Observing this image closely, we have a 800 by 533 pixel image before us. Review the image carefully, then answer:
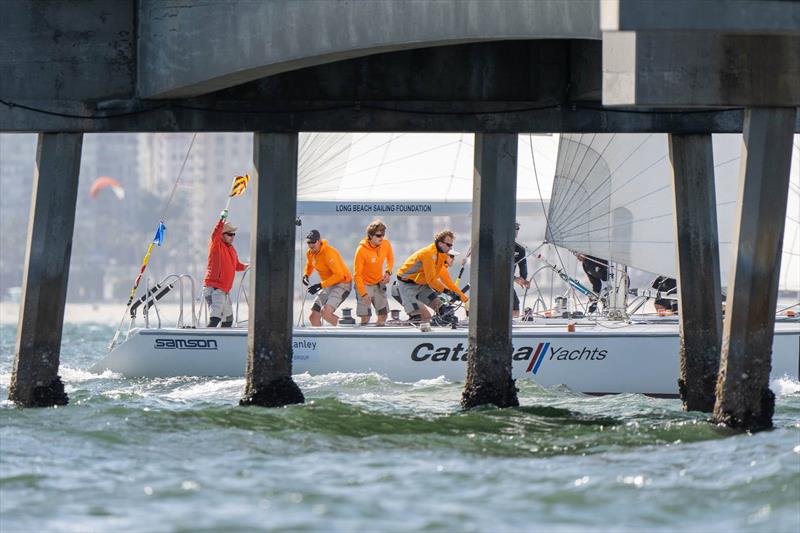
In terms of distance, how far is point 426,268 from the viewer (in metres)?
21.3

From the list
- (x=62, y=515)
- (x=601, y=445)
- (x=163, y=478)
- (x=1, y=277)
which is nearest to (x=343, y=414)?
(x=601, y=445)

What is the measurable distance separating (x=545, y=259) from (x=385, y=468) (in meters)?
10.8

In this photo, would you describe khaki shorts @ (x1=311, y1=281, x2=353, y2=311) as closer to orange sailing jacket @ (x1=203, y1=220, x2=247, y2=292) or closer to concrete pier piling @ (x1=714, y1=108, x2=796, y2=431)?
orange sailing jacket @ (x1=203, y1=220, x2=247, y2=292)

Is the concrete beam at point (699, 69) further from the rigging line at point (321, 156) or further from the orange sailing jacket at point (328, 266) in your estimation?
the rigging line at point (321, 156)

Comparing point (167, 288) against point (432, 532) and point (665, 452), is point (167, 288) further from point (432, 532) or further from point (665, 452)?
point (432, 532)

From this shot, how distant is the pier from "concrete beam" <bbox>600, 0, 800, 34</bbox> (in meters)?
1.02

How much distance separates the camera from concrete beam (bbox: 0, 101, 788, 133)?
15.4 metres

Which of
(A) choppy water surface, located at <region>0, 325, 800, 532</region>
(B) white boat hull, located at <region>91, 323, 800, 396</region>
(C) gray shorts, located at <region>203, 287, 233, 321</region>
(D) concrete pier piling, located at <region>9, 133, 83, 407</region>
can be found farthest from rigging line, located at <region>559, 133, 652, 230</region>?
(D) concrete pier piling, located at <region>9, 133, 83, 407</region>

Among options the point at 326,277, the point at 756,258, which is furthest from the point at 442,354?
the point at 756,258

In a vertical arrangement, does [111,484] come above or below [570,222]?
below

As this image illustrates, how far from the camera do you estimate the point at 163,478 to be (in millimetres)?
11742

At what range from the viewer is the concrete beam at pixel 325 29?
→ 45.8 ft

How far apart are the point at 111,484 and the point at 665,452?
446 centimetres

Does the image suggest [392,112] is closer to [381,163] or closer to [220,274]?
[220,274]
